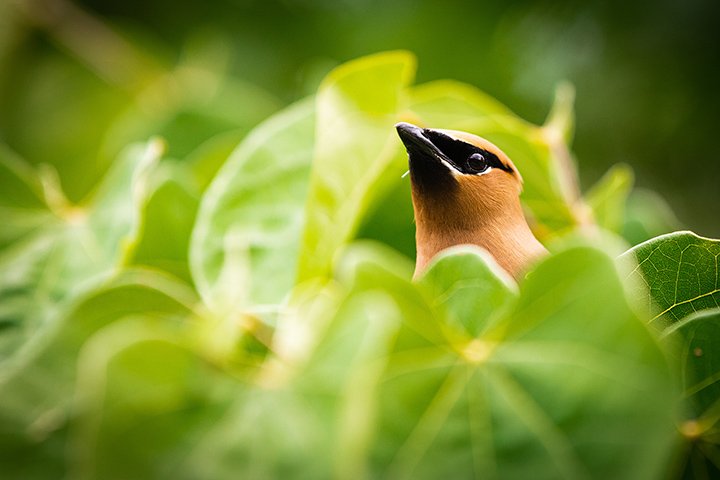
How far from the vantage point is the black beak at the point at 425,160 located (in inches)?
25.6

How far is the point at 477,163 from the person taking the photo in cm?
72

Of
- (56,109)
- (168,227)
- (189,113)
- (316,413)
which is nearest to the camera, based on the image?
(316,413)

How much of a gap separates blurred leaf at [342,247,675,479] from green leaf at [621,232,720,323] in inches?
4.2

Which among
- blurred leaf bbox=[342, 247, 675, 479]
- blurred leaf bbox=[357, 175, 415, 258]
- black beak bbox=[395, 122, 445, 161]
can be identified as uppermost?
blurred leaf bbox=[357, 175, 415, 258]

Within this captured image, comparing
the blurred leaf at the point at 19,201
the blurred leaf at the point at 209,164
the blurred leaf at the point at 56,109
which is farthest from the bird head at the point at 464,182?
the blurred leaf at the point at 56,109

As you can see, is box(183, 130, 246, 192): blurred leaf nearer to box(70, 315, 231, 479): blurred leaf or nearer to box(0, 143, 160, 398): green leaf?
box(0, 143, 160, 398): green leaf

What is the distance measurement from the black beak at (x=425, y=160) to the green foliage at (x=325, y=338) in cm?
2

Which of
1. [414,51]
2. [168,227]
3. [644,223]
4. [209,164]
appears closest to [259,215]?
[168,227]

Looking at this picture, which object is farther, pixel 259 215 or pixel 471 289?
pixel 259 215

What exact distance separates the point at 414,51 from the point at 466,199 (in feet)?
4.75

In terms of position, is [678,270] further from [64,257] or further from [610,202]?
[64,257]

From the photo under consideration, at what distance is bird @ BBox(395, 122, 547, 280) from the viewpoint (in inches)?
26.5

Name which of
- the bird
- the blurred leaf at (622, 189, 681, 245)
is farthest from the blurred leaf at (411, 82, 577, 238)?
the blurred leaf at (622, 189, 681, 245)

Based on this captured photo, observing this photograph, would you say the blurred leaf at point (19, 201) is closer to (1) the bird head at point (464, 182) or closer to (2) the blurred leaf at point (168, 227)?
(2) the blurred leaf at point (168, 227)
